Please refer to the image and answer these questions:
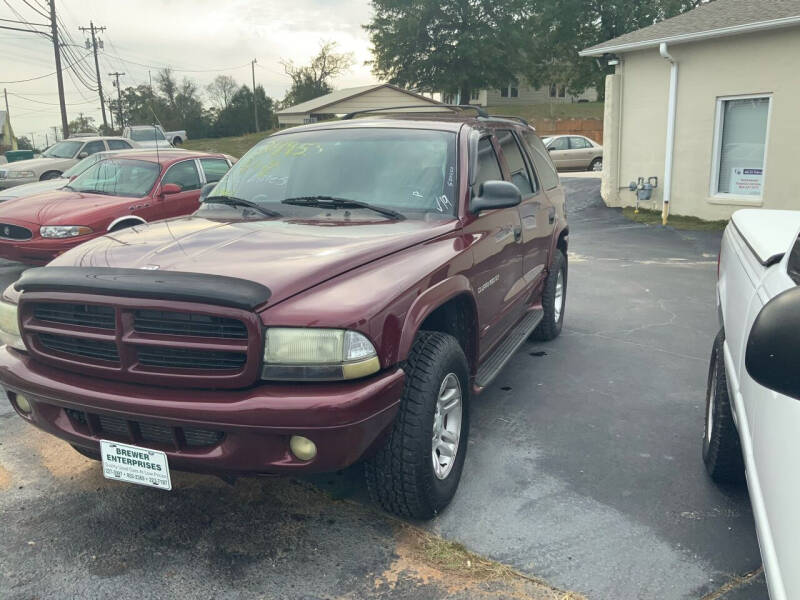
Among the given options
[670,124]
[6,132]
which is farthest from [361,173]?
[6,132]

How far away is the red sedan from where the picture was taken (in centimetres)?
783

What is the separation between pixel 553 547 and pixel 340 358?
52.5 inches

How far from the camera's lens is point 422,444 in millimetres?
2947

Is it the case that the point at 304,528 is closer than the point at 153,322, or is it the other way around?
the point at 153,322

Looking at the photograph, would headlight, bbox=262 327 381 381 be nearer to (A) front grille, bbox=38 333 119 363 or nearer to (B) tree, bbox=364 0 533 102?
(A) front grille, bbox=38 333 119 363

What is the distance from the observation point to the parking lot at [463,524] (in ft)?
9.17

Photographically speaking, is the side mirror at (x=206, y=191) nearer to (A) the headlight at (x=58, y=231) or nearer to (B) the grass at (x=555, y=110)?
(A) the headlight at (x=58, y=231)

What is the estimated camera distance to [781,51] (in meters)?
11.5

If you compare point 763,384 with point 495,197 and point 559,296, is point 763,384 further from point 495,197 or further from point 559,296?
point 559,296

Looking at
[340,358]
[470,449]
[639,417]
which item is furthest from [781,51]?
[340,358]

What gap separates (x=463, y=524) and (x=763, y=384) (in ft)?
6.46

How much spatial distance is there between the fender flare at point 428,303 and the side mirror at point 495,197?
20.8 inches

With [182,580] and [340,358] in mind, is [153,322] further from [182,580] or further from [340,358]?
[182,580]

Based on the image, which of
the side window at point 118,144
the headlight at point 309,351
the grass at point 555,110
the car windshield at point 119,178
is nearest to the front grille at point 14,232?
the car windshield at point 119,178
